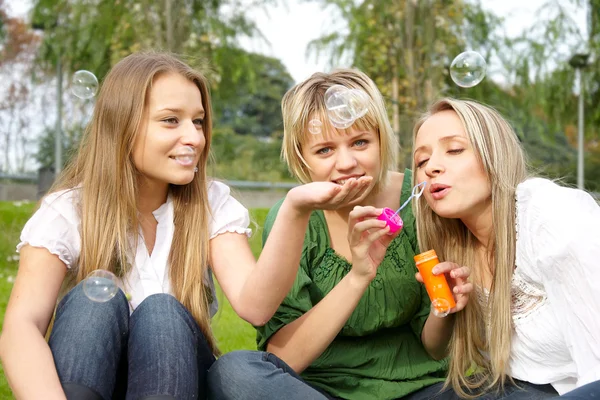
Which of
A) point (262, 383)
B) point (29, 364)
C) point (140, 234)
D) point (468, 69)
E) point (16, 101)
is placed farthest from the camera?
point (16, 101)

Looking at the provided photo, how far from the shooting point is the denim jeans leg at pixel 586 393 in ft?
5.35

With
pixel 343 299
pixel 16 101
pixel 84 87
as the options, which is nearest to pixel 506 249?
pixel 343 299

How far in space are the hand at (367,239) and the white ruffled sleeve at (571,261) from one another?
40 centimetres

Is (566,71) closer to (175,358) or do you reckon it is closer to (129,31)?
(129,31)

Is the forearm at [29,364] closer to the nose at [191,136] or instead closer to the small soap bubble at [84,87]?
the nose at [191,136]

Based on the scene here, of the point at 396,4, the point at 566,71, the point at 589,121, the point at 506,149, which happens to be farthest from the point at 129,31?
the point at 506,149

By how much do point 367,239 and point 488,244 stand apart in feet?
1.43

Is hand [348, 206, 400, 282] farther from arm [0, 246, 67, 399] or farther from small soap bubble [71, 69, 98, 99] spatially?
small soap bubble [71, 69, 98, 99]

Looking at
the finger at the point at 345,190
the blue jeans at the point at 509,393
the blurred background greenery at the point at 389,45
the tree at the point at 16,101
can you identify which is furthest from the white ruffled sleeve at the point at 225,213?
the tree at the point at 16,101

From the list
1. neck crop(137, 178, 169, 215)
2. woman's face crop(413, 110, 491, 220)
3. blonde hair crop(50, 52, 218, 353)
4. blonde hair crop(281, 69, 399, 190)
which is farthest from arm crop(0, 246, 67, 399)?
woman's face crop(413, 110, 491, 220)

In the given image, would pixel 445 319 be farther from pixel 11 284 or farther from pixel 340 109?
pixel 11 284

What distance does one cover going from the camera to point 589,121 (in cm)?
1165

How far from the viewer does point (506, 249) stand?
2074 mm

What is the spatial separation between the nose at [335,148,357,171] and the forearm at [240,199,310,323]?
0.24m
